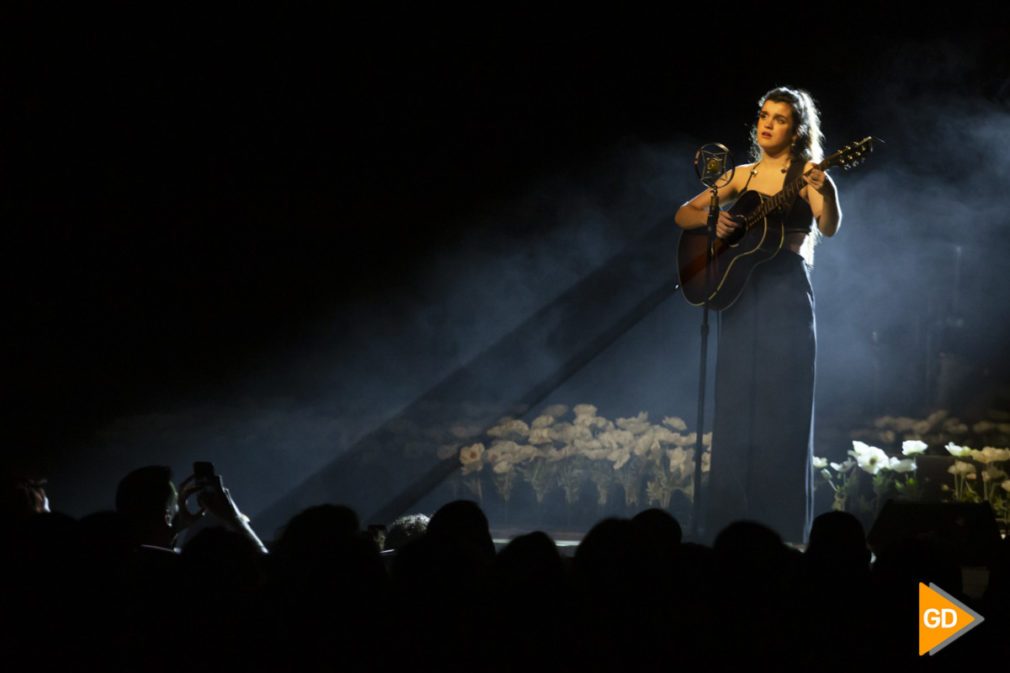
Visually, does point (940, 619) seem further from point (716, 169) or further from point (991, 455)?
point (716, 169)

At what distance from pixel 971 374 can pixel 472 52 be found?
428cm

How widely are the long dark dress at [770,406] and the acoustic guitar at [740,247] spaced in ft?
0.18

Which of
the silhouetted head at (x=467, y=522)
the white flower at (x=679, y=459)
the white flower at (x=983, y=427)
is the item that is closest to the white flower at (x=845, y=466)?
the white flower at (x=679, y=459)

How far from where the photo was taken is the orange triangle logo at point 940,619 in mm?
1740

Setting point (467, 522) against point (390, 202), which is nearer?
point (467, 522)

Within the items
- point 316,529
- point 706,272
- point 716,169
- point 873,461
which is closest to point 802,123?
point 716,169

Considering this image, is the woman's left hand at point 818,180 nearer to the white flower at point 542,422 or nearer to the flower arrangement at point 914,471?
the flower arrangement at point 914,471

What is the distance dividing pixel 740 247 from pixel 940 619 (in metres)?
2.68

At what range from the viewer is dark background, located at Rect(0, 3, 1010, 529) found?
5996mm

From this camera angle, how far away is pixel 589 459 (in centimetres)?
500

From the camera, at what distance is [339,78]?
6.61 meters

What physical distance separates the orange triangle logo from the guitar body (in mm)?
2533

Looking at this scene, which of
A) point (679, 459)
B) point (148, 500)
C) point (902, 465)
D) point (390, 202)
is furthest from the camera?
point (390, 202)

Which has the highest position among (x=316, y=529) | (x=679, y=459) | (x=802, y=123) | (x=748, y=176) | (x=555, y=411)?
(x=802, y=123)
